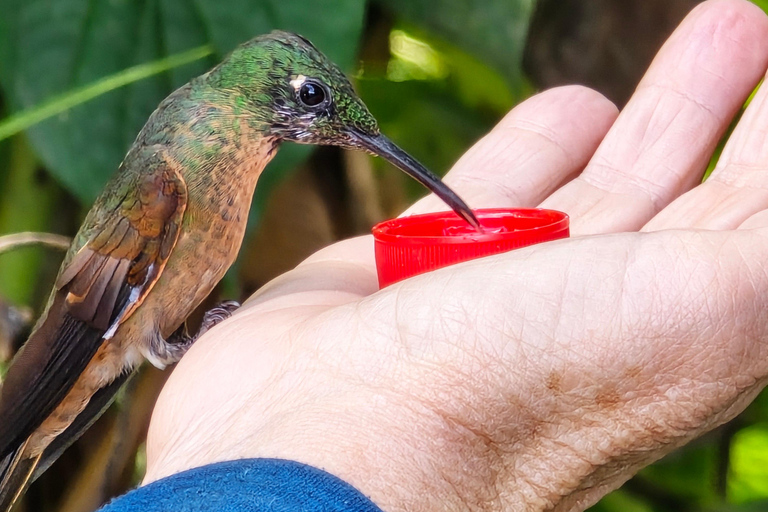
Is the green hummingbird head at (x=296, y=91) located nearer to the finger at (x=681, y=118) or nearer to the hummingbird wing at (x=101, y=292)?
the hummingbird wing at (x=101, y=292)

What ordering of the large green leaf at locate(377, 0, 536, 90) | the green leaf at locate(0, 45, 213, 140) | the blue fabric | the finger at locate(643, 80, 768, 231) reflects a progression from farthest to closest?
1. the large green leaf at locate(377, 0, 536, 90)
2. the green leaf at locate(0, 45, 213, 140)
3. the finger at locate(643, 80, 768, 231)
4. the blue fabric

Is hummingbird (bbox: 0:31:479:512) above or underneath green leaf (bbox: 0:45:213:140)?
underneath

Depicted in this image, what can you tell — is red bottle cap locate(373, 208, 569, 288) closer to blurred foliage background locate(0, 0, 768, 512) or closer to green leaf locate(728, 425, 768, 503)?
blurred foliage background locate(0, 0, 768, 512)

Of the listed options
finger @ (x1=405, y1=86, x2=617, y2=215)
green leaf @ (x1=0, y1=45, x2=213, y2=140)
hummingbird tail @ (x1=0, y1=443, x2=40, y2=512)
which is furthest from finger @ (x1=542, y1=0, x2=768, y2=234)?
hummingbird tail @ (x1=0, y1=443, x2=40, y2=512)

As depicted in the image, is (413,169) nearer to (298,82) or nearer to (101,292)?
(298,82)

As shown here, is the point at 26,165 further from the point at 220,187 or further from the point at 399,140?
the point at 399,140

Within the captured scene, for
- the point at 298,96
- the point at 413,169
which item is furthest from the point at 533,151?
the point at 298,96

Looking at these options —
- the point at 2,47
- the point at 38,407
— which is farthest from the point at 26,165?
the point at 38,407
